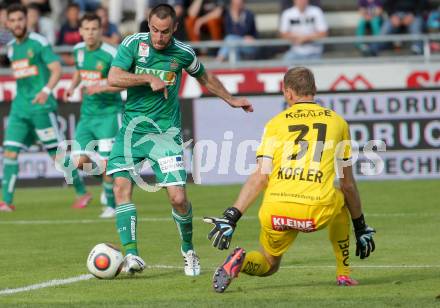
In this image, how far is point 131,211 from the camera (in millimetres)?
10281

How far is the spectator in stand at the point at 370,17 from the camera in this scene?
77.4 ft

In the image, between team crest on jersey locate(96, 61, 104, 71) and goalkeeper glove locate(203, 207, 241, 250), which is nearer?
goalkeeper glove locate(203, 207, 241, 250)

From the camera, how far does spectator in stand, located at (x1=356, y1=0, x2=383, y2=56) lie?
77.4ft

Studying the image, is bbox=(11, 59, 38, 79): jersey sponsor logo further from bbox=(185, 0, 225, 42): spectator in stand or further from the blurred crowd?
bbox=(185, 0, 225, 42): spectator in stand

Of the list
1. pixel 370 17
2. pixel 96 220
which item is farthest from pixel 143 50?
pixel 370 17

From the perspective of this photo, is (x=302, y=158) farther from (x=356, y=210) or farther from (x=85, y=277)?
(x=85, y=277)

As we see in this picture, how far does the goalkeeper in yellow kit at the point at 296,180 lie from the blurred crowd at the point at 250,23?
42.7 feet

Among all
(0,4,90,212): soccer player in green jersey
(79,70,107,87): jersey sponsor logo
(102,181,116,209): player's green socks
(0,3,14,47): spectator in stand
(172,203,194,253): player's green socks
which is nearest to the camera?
(172,203,194,253): player's green socks

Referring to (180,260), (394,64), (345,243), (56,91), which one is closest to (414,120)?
(394,64)

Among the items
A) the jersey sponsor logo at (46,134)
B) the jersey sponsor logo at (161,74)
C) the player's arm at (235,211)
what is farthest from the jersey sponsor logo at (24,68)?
the player's arm at (235,211)

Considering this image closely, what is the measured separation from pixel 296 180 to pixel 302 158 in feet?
0.55

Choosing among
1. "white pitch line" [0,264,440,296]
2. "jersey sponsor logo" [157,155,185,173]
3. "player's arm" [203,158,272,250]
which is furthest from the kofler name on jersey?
"white pitch line" [0,264,440,296]

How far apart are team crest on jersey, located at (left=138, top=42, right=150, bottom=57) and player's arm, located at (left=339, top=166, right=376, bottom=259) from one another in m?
2.41

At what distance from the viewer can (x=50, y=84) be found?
1648cm
